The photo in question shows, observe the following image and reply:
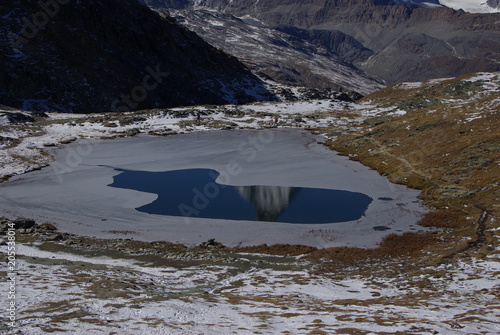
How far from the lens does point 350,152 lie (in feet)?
212

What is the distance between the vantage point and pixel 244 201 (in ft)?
A: 130

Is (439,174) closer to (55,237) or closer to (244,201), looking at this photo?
(244,201)

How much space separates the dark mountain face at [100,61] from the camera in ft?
385

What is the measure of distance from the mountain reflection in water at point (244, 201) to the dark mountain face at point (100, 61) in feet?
261

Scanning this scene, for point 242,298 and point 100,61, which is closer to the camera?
point 242,298

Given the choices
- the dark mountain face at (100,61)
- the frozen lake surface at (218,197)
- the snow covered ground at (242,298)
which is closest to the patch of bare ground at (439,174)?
the frozen lake surface at (218,197)

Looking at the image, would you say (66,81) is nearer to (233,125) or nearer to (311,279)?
(233,125)

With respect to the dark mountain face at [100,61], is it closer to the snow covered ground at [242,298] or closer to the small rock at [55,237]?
the small rock at [55,237]

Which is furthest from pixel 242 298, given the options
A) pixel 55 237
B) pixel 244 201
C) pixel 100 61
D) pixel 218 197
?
pixel 100 61

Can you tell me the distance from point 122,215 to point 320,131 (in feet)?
198

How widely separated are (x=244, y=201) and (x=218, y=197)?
2.88 metres

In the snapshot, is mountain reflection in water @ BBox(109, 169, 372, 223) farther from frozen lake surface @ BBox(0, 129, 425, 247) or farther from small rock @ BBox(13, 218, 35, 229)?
small rock @ BBox(13, 218, 35, 229)

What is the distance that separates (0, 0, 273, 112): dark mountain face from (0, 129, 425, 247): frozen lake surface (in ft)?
203

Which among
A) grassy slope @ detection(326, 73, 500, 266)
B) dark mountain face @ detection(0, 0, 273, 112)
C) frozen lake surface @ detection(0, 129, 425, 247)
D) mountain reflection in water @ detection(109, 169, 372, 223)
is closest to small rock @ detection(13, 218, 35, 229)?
frozen lake surface @ detection(0, 129, 425, 247)
